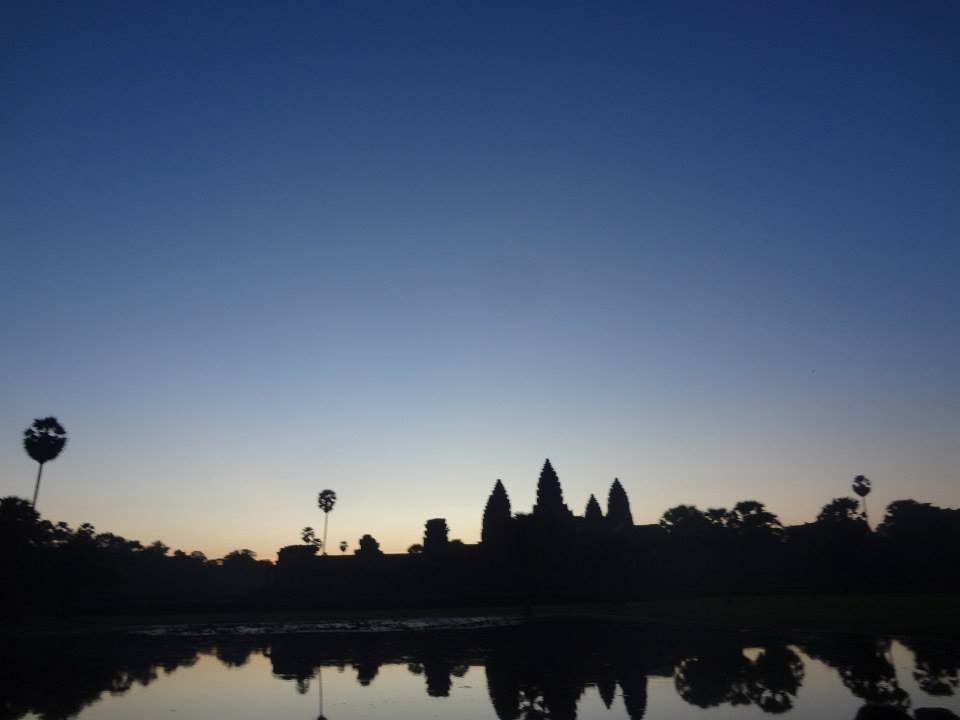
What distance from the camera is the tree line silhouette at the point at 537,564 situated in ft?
209

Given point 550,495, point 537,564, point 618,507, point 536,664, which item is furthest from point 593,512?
point 536,664

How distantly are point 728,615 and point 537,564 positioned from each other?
36.7 m

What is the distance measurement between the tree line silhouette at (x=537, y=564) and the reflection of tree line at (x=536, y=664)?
22.5 meters

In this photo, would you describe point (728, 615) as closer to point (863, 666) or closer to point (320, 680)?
point (863, 666)

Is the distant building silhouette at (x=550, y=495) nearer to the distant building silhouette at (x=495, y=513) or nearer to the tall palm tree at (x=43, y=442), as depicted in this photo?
the distant building silhouette at (x=495, y=513)

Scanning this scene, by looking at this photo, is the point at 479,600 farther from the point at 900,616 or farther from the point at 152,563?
the point at 152,563

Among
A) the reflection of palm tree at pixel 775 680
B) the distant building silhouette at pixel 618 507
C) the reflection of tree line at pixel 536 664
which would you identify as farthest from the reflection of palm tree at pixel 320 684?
the distant building silhouette at pixel 618 507

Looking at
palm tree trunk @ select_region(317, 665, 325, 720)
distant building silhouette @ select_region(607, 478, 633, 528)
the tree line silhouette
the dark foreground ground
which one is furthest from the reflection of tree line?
distant building silhouette @ select_region(607, 478, 633, 528)

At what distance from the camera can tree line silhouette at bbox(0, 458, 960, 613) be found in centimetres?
6384

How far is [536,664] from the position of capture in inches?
1068

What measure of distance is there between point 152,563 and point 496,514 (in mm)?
77244

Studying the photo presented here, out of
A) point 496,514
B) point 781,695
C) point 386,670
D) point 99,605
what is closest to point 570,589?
point 496,514

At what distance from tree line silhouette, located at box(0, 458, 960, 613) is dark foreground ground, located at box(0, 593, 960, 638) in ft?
7.35

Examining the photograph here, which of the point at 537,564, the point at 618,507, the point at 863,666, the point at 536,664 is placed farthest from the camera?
the point at 618,507
